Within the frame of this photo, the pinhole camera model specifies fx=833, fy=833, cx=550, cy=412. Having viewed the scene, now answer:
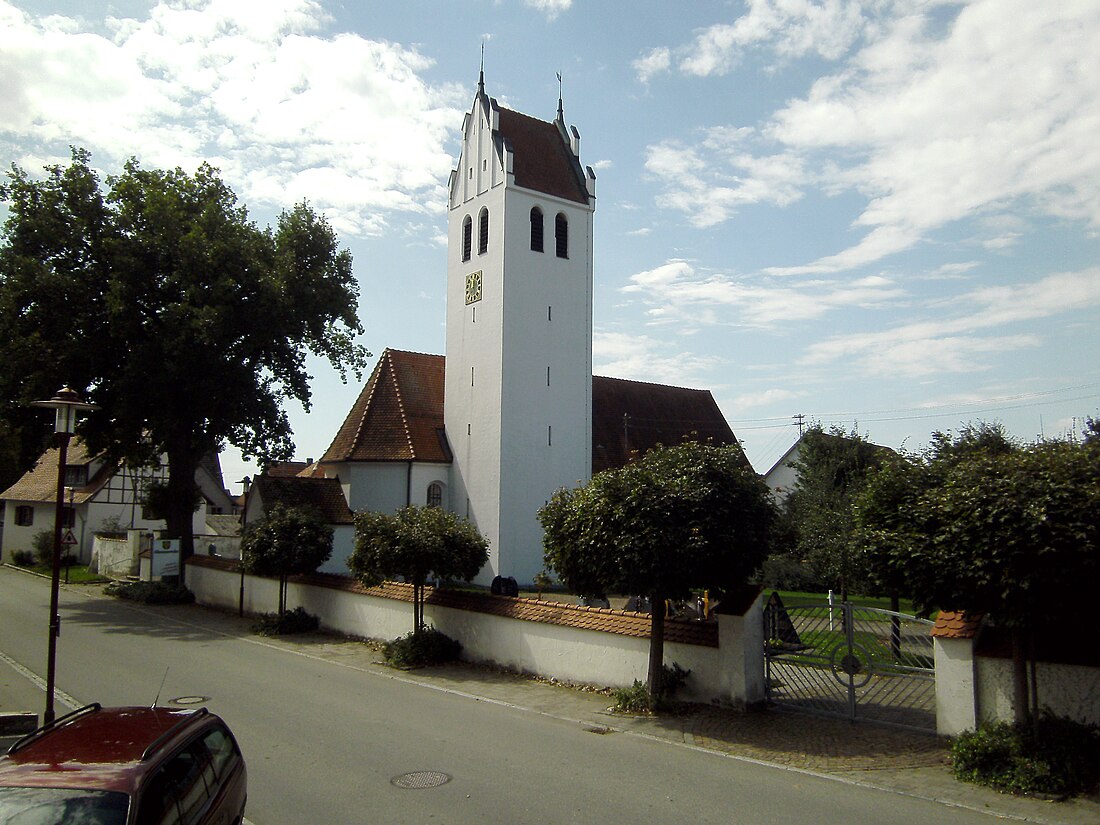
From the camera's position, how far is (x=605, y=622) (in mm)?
14312

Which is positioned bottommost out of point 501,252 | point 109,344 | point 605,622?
point 605,622

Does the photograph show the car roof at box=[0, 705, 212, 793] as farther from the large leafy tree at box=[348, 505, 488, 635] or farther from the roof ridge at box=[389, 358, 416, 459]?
the roof ridge at box=[389, 358, 416, 459]

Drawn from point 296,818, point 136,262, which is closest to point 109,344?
point 136,262

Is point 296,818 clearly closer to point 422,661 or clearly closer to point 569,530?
point 569,530

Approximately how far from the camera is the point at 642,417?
4650cm

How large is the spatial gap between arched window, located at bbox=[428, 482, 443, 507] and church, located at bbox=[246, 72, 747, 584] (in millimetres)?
52

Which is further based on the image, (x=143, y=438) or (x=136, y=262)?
(x=143, y=438)

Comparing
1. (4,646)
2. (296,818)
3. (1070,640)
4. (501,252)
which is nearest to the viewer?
(296,818)

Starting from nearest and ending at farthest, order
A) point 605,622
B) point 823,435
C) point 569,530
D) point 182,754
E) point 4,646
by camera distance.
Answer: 1. point 182,754
2. point 569,530
3. point 605,622
4. point 4,646
5. point 823,435

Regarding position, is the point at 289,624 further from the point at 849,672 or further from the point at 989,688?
the point at 989,688

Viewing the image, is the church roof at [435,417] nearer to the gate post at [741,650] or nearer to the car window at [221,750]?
the gate post at [741,650]

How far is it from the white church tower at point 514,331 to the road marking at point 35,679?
64.9 feet

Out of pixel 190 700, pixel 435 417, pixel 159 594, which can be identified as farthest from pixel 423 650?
pixel 435 417

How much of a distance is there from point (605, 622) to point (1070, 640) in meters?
6.99
